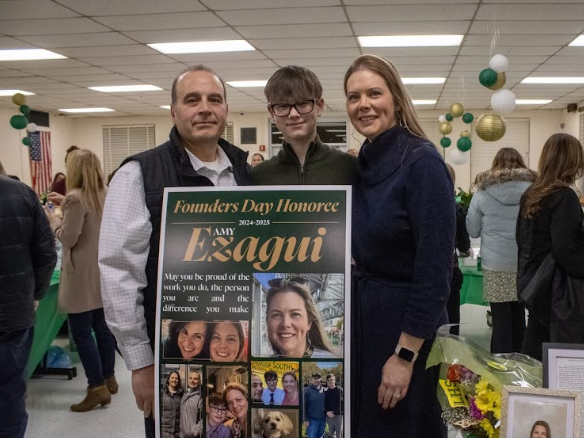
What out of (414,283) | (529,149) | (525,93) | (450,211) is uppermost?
(525,93)

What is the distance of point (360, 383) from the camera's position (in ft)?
5.04

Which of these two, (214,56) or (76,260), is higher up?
(214,56)

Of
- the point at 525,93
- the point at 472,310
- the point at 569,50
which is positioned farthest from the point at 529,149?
the point at 472,310

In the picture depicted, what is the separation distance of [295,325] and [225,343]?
174mm

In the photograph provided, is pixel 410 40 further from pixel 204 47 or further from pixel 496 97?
pixel 204 47

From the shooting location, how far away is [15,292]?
2252mm

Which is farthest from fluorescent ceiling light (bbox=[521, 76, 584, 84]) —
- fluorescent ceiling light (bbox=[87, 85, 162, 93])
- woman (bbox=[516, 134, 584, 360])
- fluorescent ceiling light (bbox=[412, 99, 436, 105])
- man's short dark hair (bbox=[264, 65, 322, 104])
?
man's short dark hair (bbox=[264, 65, 322, 104])

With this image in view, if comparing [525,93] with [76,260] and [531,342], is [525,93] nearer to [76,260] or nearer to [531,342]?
[531,342]

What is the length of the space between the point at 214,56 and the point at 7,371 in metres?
5.02

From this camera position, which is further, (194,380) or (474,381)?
(194,380)

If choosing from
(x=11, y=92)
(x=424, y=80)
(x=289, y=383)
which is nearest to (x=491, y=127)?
(x=424, y=80)

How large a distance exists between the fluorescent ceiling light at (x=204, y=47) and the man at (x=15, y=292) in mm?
3962

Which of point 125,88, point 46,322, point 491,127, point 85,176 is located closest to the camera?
point 85,176

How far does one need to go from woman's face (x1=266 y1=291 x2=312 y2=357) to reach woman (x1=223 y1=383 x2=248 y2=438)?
0.14 m
